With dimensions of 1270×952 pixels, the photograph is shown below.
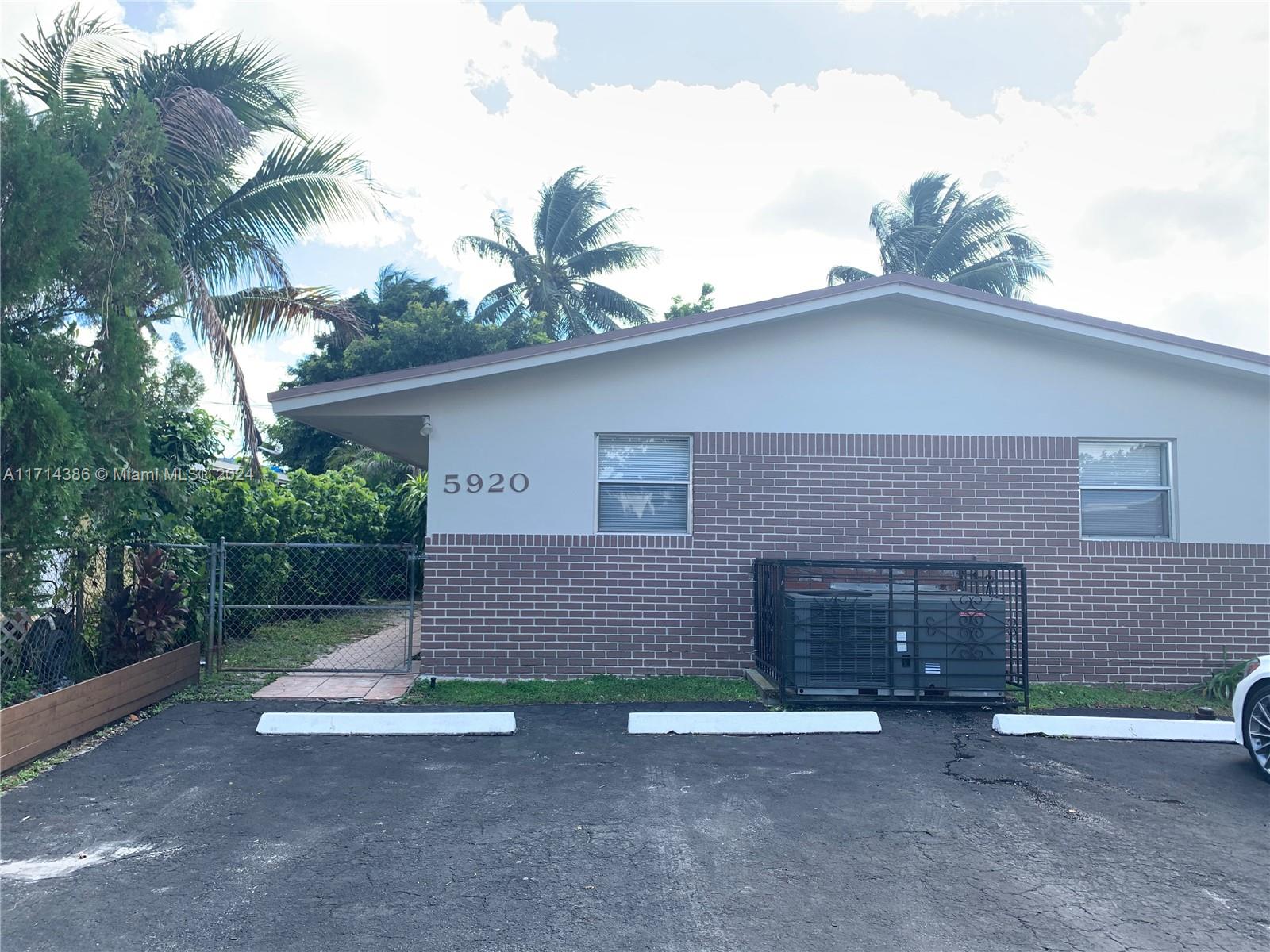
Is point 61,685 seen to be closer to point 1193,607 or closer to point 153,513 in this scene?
point 153,513

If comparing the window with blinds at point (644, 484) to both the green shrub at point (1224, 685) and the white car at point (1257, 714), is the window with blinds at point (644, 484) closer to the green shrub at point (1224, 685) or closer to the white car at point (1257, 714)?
the white car at point (1257, 714)

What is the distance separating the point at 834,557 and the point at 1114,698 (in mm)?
2999

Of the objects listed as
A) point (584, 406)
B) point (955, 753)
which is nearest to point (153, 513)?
point (584, 406)

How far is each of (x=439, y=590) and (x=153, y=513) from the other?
328 cm

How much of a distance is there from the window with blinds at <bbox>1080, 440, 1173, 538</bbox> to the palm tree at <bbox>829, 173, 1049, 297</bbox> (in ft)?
68.5

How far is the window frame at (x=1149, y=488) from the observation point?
950 cm

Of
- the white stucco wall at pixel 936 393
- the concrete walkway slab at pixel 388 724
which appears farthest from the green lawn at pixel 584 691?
the white stucco wall at pixel 936 393

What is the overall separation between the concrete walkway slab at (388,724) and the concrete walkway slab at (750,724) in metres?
1.12

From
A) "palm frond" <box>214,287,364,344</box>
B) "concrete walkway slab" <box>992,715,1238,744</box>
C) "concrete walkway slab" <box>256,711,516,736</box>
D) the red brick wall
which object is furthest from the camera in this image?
"palm frond" <box>214,287,364,344</box>

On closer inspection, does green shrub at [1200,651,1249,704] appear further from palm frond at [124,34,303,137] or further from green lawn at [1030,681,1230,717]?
palm frond at [124,34,303,137]

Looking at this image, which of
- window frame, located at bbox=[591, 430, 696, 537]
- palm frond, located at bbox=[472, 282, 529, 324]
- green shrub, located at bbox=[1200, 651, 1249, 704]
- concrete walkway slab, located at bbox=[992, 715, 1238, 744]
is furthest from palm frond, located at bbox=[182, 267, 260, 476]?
palm frond, located at bbox=[472, 282, 529, 324]

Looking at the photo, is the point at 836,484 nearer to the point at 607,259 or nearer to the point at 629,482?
the point at 629,482

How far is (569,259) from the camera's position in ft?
108

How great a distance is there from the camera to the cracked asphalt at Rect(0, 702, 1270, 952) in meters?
4.00
